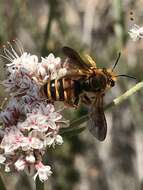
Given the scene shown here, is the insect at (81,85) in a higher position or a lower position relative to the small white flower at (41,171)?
higher

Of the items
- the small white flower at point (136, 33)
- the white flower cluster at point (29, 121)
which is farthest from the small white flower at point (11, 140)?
the small white flower at point (136, 33)

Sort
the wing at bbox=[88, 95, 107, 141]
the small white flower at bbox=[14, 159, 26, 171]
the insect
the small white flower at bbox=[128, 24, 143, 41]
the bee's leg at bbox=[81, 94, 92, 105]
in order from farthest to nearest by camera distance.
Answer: the small white flower at bbox=[128, 24, 143, 41] → the bee's leg at bbox=[81, 94, 92, 105] → the insect → the small white flower at bbox=[14, 159, 26, 171] → the wing at bbox=[88, 95, 107, 141]

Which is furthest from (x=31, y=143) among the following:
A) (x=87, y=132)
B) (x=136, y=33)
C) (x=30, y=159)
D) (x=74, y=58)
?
(x=87, y=132)

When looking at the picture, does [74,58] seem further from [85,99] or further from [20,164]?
[20,164]

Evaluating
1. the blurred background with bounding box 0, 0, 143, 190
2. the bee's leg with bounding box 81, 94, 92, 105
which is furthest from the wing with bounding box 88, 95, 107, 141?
the blurred background with bounding box 0, 0, 143, 190

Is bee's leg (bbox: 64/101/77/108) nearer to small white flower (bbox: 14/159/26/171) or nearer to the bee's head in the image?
the bee's head

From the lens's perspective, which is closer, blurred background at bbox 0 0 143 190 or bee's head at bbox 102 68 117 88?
bee's head at bbox 102 68 117 88

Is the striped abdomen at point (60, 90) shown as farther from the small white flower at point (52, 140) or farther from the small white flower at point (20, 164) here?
the small white flower at point (20, 164)
